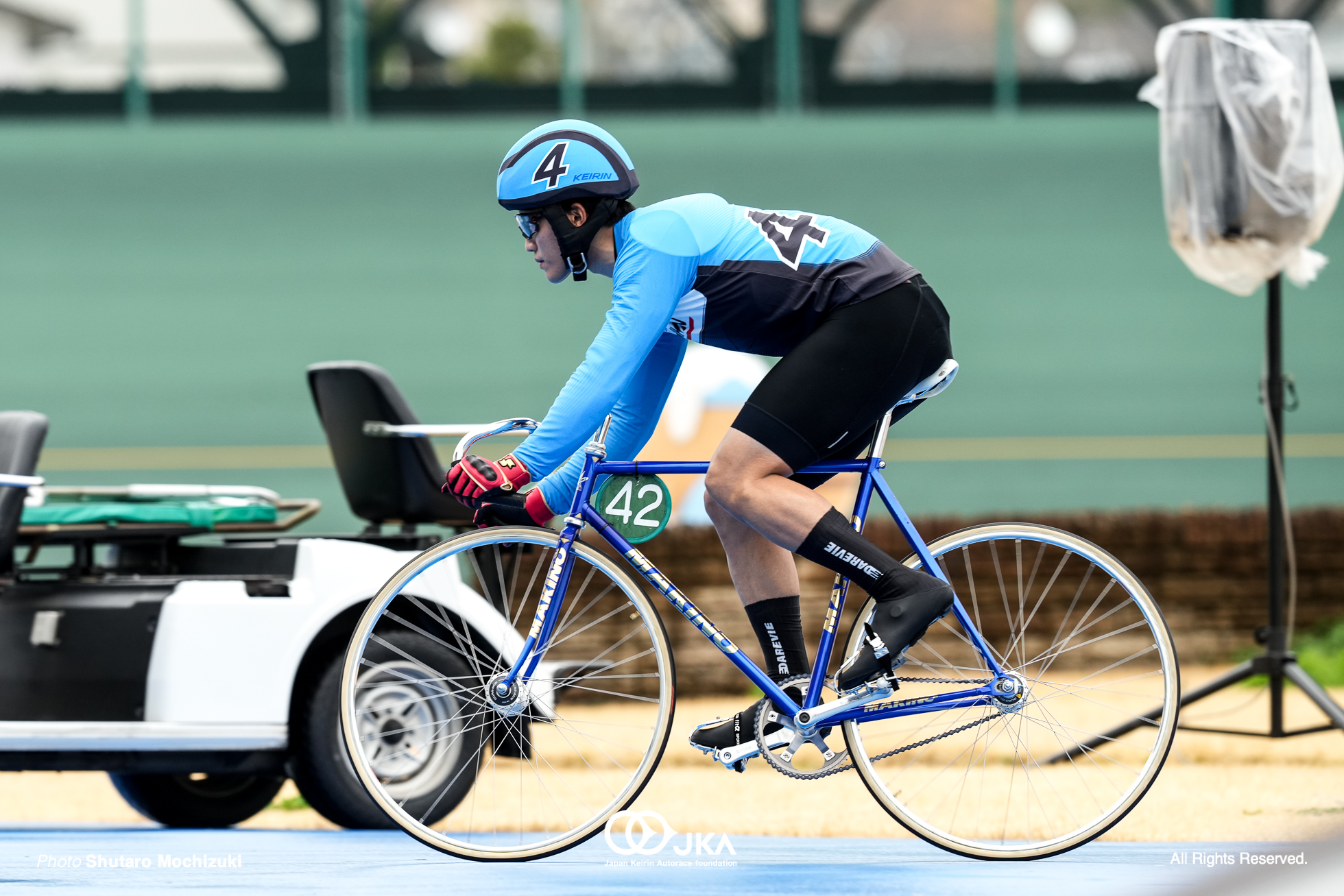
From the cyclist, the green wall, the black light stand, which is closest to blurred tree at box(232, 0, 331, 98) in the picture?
the green wall

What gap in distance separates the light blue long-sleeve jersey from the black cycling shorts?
51 millimetres

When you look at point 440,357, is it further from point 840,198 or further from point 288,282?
point 840,198

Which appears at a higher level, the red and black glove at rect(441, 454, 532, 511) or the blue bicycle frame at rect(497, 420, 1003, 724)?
the red and black glove at rect(441, 454, 532, 511)

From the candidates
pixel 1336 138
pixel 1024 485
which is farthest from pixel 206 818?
pixel 1024 485

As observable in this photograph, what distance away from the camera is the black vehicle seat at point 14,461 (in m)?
4.45

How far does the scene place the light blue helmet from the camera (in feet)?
11.2

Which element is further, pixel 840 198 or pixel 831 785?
pixel 840 198

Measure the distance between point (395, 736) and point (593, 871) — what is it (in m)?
1.20

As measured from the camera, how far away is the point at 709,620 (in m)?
3.54

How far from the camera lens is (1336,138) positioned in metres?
6.11

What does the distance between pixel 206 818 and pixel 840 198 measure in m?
8.32

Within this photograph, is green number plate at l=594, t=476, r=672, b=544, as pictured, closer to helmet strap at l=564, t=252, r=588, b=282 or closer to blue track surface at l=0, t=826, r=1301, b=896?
helmet strap at l=564, t=252, r=588, b=282

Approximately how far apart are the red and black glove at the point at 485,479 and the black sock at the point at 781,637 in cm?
69

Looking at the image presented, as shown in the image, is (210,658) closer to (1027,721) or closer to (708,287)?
(708,287)
